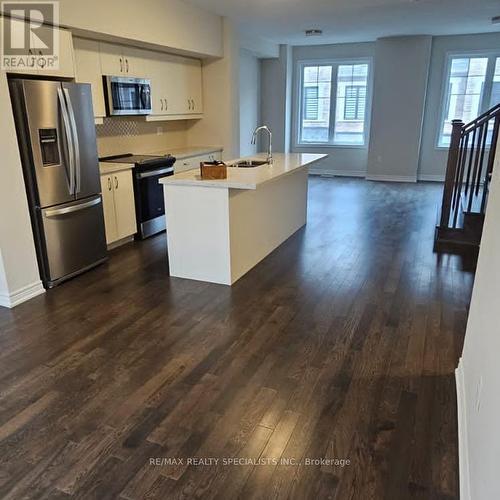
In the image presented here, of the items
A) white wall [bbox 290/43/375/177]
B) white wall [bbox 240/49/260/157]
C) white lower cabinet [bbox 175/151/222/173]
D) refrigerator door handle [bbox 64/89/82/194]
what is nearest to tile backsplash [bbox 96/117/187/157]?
white lower cabinet [bbox 175/151/222/173]

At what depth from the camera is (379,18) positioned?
6.12m

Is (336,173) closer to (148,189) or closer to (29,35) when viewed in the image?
(148,189)

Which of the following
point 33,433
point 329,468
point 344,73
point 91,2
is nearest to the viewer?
point 329,468

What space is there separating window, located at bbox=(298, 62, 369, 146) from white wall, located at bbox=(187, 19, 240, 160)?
3.30 m

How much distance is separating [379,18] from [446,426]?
589 centimetres

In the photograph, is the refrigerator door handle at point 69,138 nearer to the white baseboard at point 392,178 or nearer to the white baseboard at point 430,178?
→ the white baseboard at point 392,178

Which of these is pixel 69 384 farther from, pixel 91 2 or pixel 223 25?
pixel 223 25

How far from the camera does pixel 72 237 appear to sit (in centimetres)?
375

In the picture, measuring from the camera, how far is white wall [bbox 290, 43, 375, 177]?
8.54 meters

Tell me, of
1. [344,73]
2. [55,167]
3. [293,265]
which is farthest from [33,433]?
[344,73]

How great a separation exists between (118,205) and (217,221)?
4.92ft

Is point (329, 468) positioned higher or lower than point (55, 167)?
lower

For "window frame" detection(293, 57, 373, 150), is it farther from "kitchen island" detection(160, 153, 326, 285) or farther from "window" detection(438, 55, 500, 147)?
"kitchen island" detection(160, 153, 326, 285)

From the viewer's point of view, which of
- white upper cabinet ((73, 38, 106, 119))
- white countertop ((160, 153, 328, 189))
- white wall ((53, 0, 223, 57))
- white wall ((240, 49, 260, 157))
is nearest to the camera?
white countertop ((160, 153, 328, 189))
